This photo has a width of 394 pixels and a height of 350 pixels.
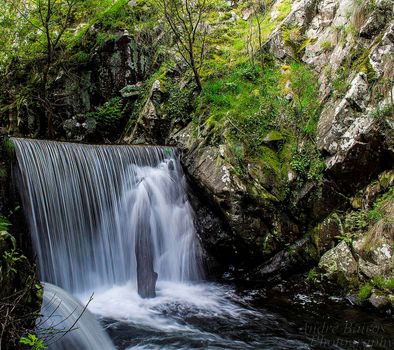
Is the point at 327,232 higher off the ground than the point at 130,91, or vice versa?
the point at 130,91

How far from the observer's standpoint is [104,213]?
7.29m

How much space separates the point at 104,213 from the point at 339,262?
14.9 ft

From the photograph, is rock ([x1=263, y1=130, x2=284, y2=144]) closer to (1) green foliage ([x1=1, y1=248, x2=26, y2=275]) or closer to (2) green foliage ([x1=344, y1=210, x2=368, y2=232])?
(2) green foliage ([x1=344, y1=210, x2=368, y2=232])

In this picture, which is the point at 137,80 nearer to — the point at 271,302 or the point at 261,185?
the point at 261,185

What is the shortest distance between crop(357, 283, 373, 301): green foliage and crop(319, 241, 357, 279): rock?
294 millimetres

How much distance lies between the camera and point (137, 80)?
37.4 ft

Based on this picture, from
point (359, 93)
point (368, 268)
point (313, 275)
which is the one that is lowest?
point (313, 275)

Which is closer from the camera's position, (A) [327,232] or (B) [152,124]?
Answer: (A) [327,232]

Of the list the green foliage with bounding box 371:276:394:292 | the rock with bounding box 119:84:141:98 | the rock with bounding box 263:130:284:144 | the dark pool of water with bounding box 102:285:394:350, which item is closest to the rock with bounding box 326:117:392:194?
the rock with bounding box 263:130:284:144

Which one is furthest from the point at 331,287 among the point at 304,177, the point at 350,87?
the point at 350,87

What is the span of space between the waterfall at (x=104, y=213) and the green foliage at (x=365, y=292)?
3.16m

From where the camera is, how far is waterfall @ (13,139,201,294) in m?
6.32

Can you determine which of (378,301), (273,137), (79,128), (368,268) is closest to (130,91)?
(79,128)

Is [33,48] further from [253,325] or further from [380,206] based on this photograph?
[380,206]
